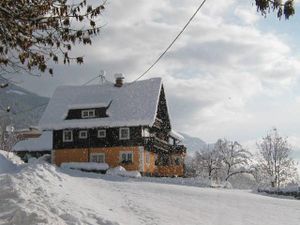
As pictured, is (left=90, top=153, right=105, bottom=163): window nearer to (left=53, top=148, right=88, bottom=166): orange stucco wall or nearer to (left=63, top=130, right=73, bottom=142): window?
(left=53, top=148, right=88, bottom=166): orange stucco wall

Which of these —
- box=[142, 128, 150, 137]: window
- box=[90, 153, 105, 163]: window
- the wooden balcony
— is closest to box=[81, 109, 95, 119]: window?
box=[90, 153, 105, 163]: window

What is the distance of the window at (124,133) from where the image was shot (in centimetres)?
4609

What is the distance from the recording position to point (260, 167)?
65.2 meters

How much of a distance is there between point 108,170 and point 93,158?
573 cm

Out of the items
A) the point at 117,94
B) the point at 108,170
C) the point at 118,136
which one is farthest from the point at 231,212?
the point at 117,94

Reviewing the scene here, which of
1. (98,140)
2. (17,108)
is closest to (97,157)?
(98,140)

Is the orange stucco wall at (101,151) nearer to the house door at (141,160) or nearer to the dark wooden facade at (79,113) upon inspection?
the house door at (141,160)

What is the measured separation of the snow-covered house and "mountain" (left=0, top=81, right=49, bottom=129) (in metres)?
3.07

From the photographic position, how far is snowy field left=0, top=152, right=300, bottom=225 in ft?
45.5

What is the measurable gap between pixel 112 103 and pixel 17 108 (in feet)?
98.5

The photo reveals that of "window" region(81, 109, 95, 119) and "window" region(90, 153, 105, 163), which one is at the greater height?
"window" region(81, 109, 95, 119)

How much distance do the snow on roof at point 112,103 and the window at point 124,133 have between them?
100 cm

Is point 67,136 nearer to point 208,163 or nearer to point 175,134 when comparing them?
point 175,134

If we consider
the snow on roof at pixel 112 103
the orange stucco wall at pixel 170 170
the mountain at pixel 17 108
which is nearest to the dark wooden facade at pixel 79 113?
the snow on roof at pixel 112 103
